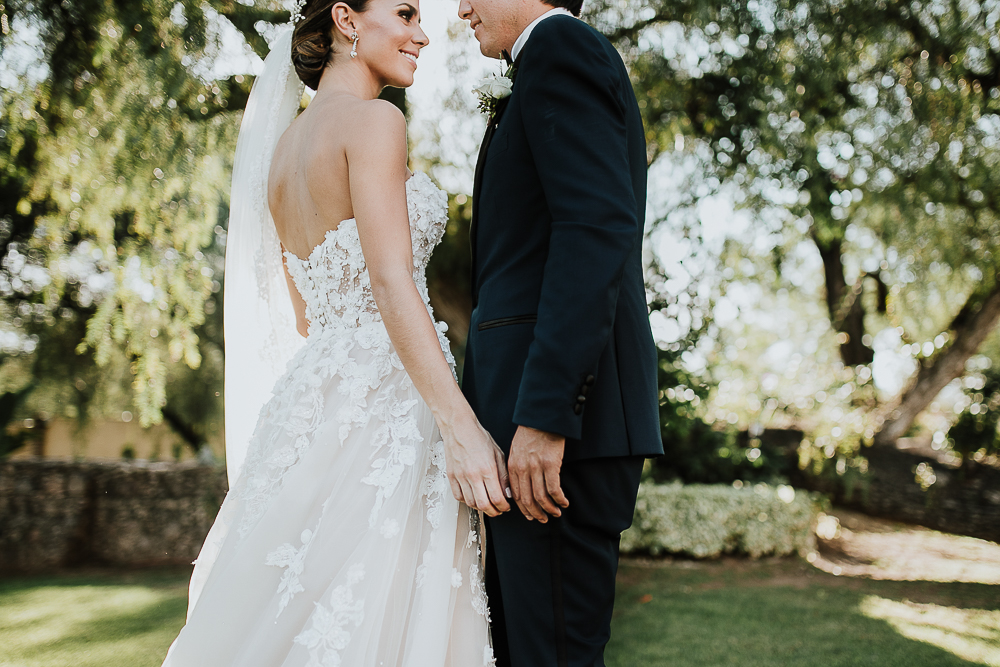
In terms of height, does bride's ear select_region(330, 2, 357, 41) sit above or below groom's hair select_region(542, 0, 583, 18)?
above

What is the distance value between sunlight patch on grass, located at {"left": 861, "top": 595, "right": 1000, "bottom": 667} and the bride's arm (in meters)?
3.98

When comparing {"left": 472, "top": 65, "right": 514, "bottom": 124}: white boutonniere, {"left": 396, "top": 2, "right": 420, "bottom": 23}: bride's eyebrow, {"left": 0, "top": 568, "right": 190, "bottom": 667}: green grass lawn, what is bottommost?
{"left": 0, "top": 568, "right": 190, "bottom": 667}: green grass lawn

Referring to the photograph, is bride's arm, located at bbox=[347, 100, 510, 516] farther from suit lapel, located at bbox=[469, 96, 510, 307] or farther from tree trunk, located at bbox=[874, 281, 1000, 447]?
tree trunk, located at bbox=[874, 281, 1000, 447]

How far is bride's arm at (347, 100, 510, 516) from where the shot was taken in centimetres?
137

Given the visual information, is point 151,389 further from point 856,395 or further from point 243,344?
point 856,395

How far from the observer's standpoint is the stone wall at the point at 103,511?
244 inches

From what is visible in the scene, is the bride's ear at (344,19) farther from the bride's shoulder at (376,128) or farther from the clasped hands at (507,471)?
the clasped hands at (507,471)

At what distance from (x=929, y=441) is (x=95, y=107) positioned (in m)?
9.59

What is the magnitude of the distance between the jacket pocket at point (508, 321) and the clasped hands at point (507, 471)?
0.72ft

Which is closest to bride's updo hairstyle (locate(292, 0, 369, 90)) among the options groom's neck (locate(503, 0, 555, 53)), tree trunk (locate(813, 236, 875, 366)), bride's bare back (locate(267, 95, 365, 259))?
bride's bare back (locate(267, 95, 365, 259))

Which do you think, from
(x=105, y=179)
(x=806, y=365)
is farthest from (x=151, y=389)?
(x=806, y=365)

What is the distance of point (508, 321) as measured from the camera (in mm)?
1401

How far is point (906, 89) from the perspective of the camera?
519cm

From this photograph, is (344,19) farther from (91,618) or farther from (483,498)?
(91,618)
